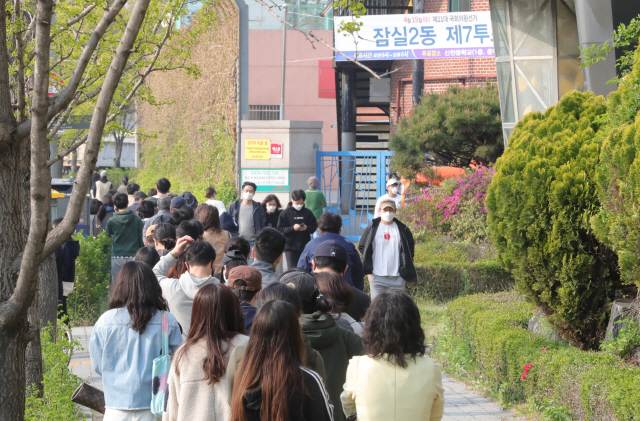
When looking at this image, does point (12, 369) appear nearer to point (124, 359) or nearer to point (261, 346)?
point (124, 359)

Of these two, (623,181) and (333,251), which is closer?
(623,181)

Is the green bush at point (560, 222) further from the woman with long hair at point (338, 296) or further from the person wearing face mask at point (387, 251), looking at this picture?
the woman with long hair at point (338, 296)

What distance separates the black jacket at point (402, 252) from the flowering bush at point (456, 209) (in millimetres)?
6108

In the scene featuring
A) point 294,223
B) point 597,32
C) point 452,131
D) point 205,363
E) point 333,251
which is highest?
point 597,32

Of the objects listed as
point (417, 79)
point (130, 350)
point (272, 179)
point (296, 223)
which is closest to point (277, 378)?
point (130, 350)

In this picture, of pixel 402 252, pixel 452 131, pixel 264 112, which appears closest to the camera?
pixel 402 252

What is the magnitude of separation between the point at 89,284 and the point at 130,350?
6.69 meters

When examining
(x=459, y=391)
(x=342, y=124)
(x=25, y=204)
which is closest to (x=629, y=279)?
(x=459, y=391)

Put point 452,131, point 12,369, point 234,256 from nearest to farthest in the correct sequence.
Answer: point 12,369 → point 234,256 → point 452,131

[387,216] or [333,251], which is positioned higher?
[387,216]

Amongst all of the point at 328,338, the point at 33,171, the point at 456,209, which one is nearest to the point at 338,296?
the point at 328,338

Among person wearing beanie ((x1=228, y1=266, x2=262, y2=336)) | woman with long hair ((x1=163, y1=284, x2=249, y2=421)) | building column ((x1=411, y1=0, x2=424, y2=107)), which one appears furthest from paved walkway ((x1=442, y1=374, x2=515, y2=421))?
building column ((x1=411, y1=0, x2=424, y2=107))

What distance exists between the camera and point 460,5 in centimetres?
2119

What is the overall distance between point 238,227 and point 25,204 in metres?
5.77
